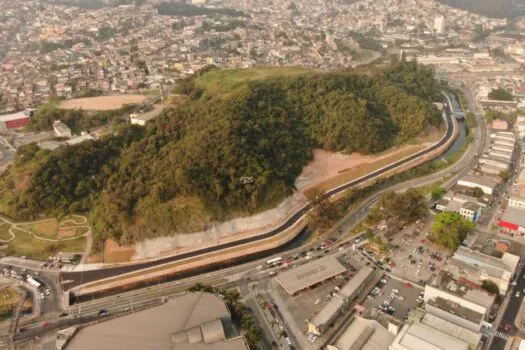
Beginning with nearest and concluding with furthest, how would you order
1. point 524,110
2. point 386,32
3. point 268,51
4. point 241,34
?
point 524,110
point 268,51
point 241,34
point 386,32

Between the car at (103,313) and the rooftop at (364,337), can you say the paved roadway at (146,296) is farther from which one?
the rooftop at (364,337)

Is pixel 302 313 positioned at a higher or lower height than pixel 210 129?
lower

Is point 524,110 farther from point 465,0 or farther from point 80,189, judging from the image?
point 465,0

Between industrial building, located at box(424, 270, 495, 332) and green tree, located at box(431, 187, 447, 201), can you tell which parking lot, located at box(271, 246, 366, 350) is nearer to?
industrial building, located at box(424, 270, 495, 332)

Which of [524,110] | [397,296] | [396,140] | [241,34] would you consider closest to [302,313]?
[397,296]

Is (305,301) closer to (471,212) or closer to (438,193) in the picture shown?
(471,212)

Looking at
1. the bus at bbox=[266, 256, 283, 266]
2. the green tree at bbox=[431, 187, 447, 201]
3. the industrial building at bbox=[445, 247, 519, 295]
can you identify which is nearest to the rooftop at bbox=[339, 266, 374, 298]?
the industrial building at bbox=[445, 247, 519, 295]

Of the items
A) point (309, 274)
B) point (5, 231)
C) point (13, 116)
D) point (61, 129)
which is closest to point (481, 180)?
point (309, 274)

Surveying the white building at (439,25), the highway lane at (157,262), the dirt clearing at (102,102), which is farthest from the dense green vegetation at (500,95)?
the white building at (439,25)
